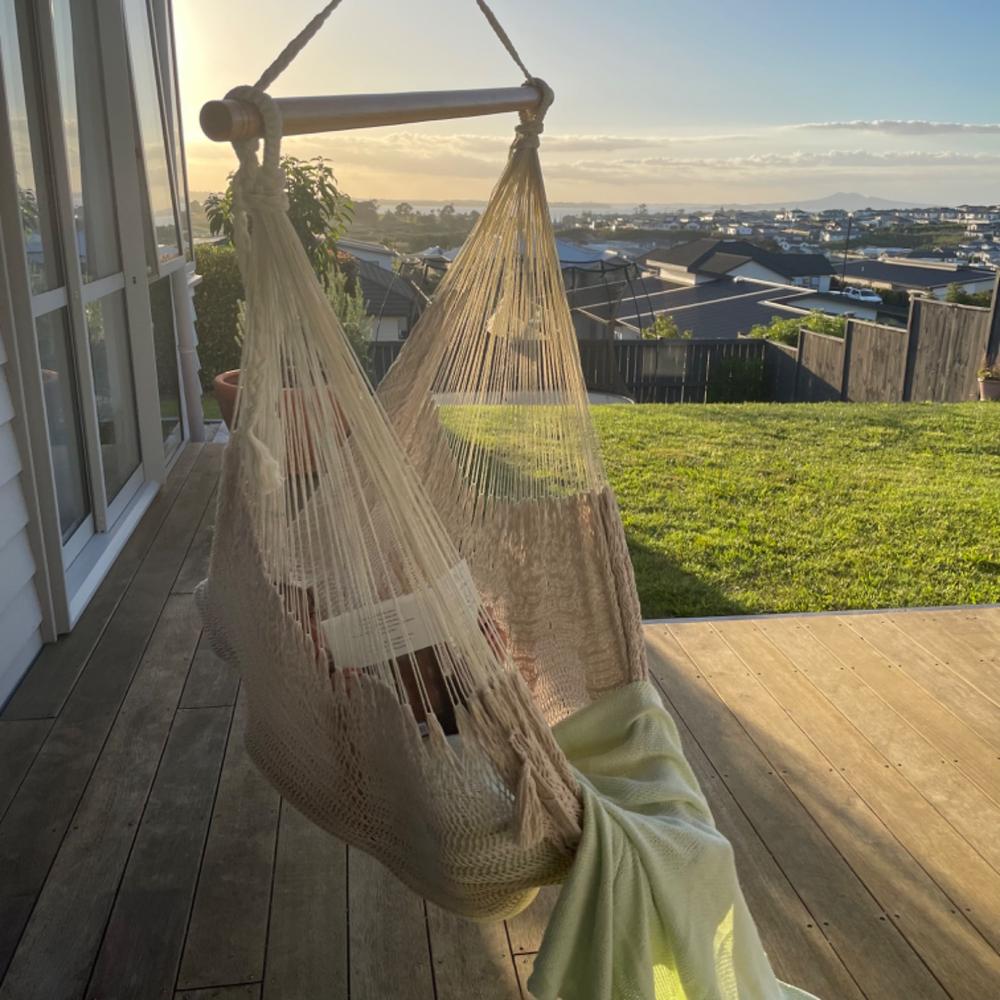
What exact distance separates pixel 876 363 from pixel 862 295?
371 cm

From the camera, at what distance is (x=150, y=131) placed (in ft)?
10.5

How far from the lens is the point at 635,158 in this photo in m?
9.64

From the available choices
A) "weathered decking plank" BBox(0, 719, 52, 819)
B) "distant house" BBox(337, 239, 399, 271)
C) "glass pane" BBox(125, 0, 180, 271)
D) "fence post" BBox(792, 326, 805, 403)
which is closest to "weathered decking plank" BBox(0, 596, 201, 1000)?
"weathered decking plank" BBox(0, 719, 52, 819)

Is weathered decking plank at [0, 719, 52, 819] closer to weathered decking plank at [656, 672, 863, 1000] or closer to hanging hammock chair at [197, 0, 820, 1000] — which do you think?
hanging hammock chair at [197, 0, 820, 1000]

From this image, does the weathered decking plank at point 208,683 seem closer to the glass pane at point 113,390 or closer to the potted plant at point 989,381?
the glass pane at point 113,390

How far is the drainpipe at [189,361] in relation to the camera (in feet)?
13.1

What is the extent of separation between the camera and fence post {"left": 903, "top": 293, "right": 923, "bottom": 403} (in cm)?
659

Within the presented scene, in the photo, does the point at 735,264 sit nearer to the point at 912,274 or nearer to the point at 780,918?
the point at 912,274

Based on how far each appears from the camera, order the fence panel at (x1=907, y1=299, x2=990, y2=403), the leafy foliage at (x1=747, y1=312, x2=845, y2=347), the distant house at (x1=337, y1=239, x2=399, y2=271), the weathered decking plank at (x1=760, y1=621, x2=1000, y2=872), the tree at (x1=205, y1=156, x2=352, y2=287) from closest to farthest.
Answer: the weathered decking plank at (x1=760, y1=621, x2=1000, y2=872) < the tree at (x1=205, y1=156, x2=352, y2=287) < the distant house at (x1=337, y1=239, x2=399, y2=271) < the fence panel at (x1=907, y1=299, x2=990, y2=403) < the leafy foliage at (x1=747, y1=312, x2=845, y2=347)

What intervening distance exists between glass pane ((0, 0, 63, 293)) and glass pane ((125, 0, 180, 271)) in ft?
2.45

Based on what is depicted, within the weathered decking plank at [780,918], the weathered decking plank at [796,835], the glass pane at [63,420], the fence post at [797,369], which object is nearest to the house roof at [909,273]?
the fence post at [797,369]

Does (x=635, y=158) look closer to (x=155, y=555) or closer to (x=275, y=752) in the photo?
(x=155, y=555)

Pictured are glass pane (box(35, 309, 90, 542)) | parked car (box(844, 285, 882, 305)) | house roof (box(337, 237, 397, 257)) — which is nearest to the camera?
glass pane (box(35, 309, 90, 542))

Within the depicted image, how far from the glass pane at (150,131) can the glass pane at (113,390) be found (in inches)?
10.8
